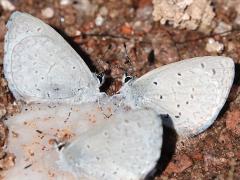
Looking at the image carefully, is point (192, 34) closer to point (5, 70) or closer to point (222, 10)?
point (222, 10)

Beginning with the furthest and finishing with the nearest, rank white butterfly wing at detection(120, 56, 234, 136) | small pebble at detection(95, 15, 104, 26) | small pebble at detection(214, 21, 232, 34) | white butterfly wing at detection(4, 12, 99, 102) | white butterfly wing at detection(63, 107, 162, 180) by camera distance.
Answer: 1. small pebble at detection(95, 15, 104, 26)
2. small pebble at detection(214, 21, 232, 34)
3. white butterfly wing at detection(4, 12, 99, 102)
4. white butterfly wing at detection(120, 56, 234, 136)
5. white butterfly wing at detection(63, 107, 162, 180)

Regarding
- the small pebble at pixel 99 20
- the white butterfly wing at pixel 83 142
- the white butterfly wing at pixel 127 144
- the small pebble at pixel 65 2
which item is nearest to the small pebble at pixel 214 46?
the small pebble at pixel 99 20

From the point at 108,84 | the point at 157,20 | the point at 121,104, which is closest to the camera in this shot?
the point at 121,104

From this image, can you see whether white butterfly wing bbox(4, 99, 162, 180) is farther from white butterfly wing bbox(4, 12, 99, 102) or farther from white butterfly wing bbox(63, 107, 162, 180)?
white butterfly wing bbox(4, 12, 99, 102)

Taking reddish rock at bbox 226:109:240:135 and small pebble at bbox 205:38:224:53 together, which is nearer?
reddish rock at bbox 226:109:240:135

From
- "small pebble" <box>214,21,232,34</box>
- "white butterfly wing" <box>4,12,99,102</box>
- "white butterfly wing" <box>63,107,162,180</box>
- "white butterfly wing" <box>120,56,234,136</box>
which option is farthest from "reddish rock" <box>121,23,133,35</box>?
"white butterfly wing" <box>63,107,162,180</box>

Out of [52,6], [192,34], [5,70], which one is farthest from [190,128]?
[52,6]

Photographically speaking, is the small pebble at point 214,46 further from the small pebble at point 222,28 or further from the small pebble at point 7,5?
the small pebble at point 7,5

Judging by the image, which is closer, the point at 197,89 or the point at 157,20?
the point at 197,89
